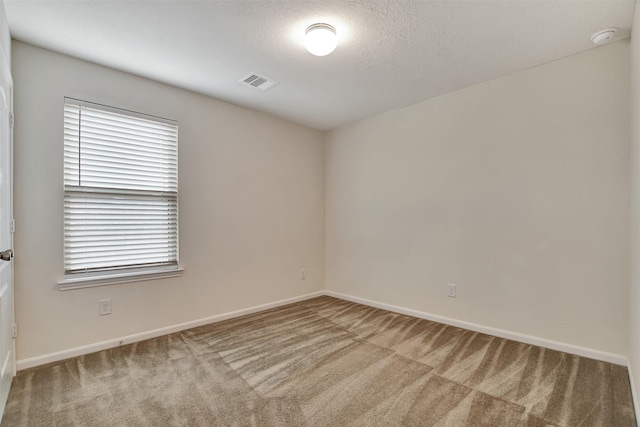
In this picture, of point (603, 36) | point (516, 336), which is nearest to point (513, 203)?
point (516, 336)

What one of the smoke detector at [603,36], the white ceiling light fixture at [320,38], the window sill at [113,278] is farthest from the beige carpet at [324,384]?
the smoke detector at [603,36]

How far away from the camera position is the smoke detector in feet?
7.25

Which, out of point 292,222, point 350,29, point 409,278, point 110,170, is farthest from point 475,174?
point 110,170

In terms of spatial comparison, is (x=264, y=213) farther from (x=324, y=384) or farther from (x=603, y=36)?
(x=603, y=36)

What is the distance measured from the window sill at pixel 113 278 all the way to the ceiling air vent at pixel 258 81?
2.02 m

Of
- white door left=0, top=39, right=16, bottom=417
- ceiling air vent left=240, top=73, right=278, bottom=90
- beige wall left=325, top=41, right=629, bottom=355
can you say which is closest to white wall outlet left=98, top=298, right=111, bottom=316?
white door left=0, top=39, right=16, bottom=417

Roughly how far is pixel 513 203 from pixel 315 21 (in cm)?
237

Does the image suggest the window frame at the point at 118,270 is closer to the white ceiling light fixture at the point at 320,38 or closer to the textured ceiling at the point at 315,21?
the textured ceiling at the point at 315,21

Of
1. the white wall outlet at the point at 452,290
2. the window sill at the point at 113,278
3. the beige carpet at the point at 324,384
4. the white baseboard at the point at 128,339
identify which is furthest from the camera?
the white wall outlet at the point at 452,290

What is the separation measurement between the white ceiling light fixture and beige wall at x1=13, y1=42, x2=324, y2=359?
4.11 feet

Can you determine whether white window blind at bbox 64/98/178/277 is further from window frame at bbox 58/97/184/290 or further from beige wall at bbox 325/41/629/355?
beige wall at bbox 325/41/629/355

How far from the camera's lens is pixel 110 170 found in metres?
2.74

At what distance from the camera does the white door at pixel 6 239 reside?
181cm

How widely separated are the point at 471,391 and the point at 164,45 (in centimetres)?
339
